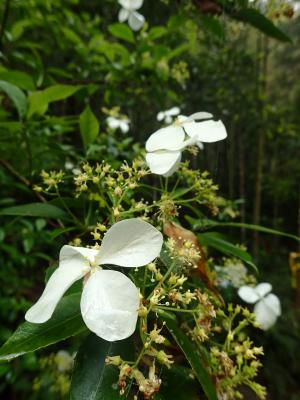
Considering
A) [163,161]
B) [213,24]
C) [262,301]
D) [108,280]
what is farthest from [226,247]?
[213,24]

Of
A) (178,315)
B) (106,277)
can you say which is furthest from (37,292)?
(106,277)

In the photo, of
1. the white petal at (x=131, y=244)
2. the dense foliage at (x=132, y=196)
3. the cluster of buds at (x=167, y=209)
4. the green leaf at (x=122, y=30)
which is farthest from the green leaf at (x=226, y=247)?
the green leaf at (x=122, y=30)

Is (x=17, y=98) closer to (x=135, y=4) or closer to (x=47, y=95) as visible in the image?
(x=47, y=95)

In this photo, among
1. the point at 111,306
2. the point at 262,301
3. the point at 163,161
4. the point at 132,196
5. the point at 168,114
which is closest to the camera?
the point at 111,306

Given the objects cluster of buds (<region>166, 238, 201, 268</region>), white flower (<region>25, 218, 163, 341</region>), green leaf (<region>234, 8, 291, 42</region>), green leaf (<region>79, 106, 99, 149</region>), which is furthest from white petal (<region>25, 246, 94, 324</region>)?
green leaf (<region>234, 8, 291, 42</region>)

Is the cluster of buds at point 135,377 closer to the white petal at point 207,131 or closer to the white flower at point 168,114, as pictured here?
the white petal at point 207,131

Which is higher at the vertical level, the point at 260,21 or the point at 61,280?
the point at 260,21

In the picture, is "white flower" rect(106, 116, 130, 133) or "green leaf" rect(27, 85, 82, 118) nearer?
"green leaf" rect(27, 85, 82, 118)

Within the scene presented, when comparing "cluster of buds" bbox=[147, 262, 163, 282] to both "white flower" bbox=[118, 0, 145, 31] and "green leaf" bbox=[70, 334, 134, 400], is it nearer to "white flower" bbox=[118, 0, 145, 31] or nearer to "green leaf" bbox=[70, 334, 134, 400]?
"green leaf" bbox=[70, 334, 134, 400]
